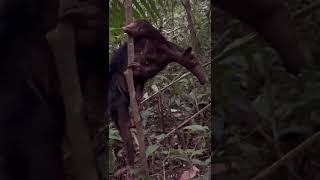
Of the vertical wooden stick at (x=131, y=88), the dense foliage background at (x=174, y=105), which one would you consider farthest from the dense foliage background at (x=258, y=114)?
the dense foliage background at (x=174, y=105)

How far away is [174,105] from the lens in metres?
1.32

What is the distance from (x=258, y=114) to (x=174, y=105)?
0.66 metres

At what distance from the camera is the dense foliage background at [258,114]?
632 millimetres

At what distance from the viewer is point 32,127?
452 mm

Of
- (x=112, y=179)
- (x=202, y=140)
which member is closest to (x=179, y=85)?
(x=202, y=140)

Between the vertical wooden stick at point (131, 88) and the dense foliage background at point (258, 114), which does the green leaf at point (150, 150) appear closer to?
the vertical wooden stick at point (131, 88)

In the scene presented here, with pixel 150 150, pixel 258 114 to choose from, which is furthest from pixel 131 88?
pixel 150 150

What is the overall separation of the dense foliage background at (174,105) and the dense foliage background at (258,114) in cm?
25

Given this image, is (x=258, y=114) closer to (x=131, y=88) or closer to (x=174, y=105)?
(x=131, y=88)

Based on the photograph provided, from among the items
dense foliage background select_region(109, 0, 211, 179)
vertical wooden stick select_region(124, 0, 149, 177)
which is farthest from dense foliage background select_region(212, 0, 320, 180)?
dense foliage background select_region(109, 0, 211, 179)

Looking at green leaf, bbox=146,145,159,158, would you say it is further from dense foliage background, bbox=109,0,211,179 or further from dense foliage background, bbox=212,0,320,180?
dense foliage background, bbox=212,0,320,180

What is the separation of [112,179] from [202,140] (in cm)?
32

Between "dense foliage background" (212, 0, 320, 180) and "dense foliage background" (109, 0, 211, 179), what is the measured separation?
0.25 meters

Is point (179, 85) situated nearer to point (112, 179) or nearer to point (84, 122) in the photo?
point (112, 179)
